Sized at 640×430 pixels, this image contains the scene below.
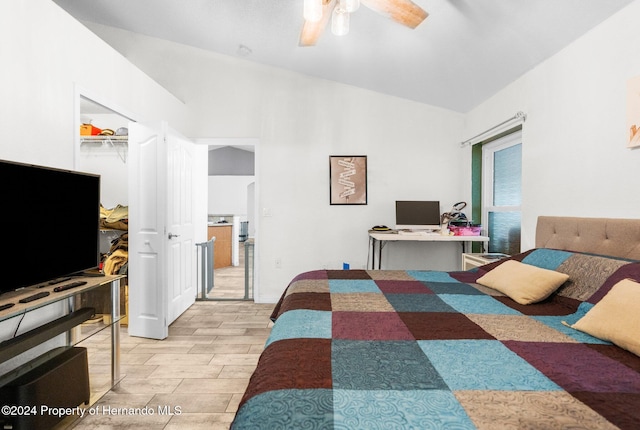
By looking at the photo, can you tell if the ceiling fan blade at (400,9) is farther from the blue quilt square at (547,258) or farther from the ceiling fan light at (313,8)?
the blue quilt square at (547,258)

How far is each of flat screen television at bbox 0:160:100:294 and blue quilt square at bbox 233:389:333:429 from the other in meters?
1.46

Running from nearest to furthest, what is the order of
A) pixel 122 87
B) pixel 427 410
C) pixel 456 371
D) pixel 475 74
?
1. pixel 427 410
2. pixel 456 371
3. pixel 122 87
4. pixel 475 74

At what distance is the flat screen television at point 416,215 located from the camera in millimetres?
3811

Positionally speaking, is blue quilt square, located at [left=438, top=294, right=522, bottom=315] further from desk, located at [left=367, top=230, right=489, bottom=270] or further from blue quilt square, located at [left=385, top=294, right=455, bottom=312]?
desk, located at [left=367, top=230, right=489, bottom=270]

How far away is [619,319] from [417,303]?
75 cm

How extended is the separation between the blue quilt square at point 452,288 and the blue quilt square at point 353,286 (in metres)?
0.35

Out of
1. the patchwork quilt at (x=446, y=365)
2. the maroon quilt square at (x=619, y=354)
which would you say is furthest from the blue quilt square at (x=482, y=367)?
the maroon quilt square at (x=619, y=354)

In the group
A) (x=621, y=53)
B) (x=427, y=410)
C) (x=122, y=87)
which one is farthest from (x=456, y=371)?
(x=122, y=87)

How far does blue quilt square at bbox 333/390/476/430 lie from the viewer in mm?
683

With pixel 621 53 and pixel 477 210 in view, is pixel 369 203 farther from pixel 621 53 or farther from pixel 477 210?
pixel 621 53

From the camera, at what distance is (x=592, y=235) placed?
6.37ft

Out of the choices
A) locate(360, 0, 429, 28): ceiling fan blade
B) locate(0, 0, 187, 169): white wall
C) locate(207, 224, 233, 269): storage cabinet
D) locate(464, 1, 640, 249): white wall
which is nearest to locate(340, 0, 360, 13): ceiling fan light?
locate(360, 0, 429, 28): ceiling fan blade

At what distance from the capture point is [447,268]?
159 inches

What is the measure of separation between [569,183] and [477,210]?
150cm
